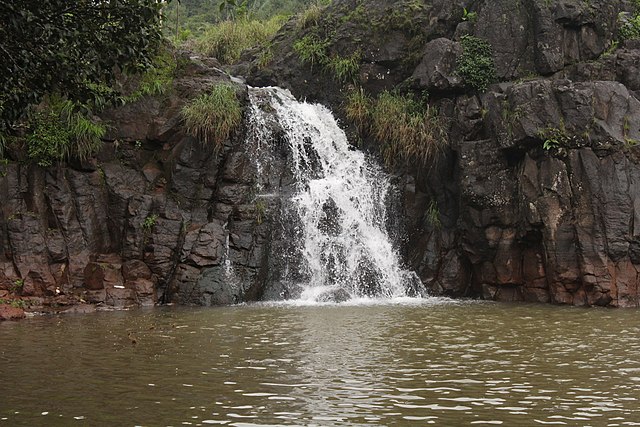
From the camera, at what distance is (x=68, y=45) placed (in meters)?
7.95

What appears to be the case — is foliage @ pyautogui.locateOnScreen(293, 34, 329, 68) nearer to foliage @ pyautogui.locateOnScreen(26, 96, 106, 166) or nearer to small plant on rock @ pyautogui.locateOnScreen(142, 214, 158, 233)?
foliage @ pyautogui.locateOnScreen(26, 96, 106, 166)

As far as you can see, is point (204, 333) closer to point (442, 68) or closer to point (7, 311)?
point (7, 311)

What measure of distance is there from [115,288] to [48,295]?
1.54 metres

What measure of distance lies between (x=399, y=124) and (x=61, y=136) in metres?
9.46

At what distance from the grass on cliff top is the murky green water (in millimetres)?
7553

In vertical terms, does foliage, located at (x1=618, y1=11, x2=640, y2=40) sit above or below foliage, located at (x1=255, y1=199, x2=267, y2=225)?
above

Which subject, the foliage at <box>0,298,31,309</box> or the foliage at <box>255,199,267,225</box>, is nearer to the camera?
the foliage at <box>0,298,31,309</box>

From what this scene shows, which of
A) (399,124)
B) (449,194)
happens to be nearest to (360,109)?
(399,124)

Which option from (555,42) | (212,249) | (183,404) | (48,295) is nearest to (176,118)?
(212,249)

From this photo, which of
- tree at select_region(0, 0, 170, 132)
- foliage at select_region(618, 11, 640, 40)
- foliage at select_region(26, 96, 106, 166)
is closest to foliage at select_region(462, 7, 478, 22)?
foliage at select_region(618, 11, 640, 40)

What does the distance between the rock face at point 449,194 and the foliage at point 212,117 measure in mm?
407

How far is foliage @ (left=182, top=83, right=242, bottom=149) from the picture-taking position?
1962cm

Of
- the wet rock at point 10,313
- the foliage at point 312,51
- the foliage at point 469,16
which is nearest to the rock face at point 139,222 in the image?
the wet rock at point 10,313

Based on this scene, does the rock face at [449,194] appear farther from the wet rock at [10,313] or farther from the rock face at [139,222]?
the wet rock at [10,313]
